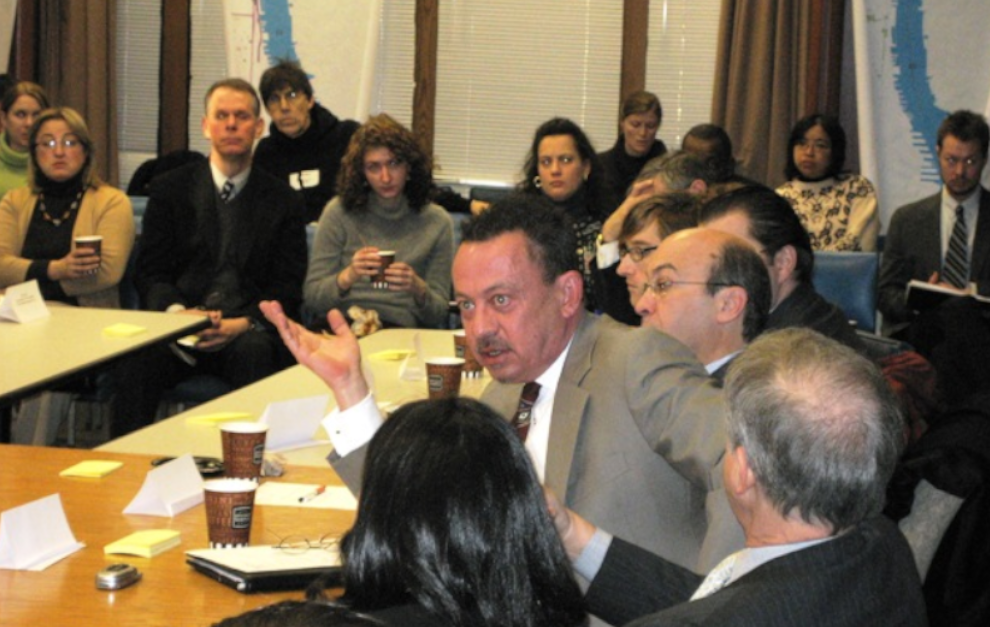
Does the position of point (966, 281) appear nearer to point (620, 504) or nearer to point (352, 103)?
point (352, 103)

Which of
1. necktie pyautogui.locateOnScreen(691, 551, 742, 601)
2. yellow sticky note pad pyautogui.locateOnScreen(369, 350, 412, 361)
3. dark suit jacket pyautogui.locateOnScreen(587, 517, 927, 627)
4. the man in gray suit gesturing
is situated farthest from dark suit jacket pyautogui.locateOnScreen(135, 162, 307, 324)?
dark suit jacket pyautogui.locateOnScreen(587, 517, 927, 627)

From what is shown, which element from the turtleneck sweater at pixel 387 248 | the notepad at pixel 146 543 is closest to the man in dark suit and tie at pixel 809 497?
the notepad at pixel 146 543

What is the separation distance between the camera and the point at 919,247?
682cm

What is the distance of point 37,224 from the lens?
6.23 metres

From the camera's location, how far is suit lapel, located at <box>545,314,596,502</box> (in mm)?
2617

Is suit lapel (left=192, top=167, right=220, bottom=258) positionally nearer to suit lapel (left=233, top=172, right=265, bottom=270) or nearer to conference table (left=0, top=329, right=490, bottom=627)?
suit lapel (left=233, top=172, right=265, bottom=270)

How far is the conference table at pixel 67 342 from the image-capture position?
4285mm

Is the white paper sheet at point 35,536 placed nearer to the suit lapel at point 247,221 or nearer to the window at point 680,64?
the suit lapel at point 247,221

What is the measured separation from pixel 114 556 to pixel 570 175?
4.16 meters

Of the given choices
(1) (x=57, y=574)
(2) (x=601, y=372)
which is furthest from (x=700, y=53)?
(1) (x=57, y=574)

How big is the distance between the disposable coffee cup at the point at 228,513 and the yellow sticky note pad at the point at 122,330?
2.54 m

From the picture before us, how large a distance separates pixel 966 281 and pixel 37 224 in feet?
14.1

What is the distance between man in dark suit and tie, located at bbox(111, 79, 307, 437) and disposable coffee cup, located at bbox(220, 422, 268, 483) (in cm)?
291

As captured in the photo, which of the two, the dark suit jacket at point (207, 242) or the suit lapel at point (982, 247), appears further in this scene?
the suit lapel at point (982, 247)
